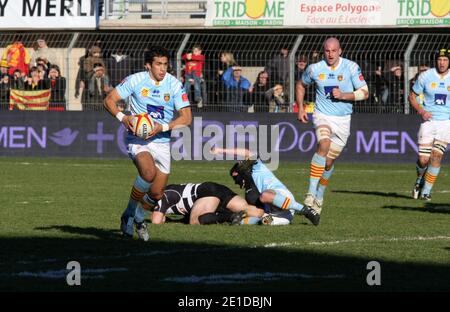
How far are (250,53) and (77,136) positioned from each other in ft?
17.0

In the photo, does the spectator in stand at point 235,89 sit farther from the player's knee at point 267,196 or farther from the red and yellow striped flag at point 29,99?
the player's knee at point 267,196

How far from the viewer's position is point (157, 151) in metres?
12.7

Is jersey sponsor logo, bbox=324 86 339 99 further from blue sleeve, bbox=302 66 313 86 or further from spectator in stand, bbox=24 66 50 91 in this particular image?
spectator in stand, bbox=24 66 50 91

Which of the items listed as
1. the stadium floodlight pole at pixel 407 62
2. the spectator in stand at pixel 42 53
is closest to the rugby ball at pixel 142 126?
the stadium floodlight pole at pixel 407 62

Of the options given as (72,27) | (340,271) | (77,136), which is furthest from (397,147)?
(340,271)

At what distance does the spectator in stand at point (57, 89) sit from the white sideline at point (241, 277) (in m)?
20.8

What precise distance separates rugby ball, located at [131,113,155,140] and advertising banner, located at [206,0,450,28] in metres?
19.6

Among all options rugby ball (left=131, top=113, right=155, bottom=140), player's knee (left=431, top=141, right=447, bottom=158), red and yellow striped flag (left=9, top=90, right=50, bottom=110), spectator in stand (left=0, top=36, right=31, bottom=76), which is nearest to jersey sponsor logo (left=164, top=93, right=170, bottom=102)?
rugby ball (left=131, top=113, right=155, bottom=140)

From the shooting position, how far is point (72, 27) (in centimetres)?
3431

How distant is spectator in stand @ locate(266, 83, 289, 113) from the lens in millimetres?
29156

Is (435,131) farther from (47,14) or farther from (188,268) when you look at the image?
(47,14)

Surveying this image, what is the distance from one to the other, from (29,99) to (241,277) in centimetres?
2157

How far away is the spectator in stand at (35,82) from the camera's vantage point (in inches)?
1190
